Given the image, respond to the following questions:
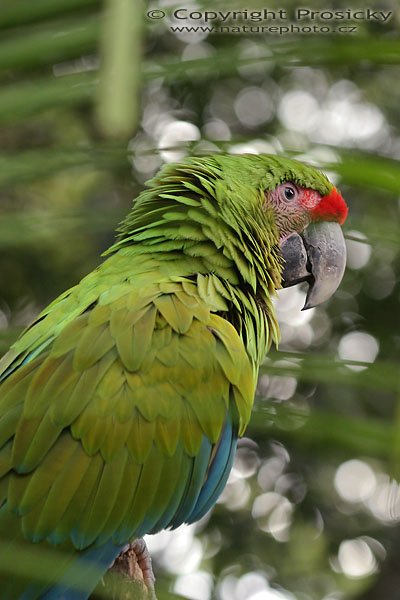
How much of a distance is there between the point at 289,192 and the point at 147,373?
0.81 meters

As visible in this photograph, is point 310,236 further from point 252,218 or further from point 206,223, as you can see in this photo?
point 206,223

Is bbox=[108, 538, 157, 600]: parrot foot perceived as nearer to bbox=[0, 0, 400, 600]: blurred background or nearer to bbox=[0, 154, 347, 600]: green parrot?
bbox=[0, 154, 347, 600]: green parrot

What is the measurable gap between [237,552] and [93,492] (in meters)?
2.07

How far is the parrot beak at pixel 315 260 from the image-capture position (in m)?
2.27

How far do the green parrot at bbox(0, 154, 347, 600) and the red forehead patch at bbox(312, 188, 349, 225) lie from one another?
0.13m

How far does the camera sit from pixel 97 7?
0.45 metres

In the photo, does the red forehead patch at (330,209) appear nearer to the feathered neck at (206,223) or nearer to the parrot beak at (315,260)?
the parrot beak at (315,260)

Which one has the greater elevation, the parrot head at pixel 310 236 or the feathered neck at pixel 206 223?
the feathered neck at pixel 206 223

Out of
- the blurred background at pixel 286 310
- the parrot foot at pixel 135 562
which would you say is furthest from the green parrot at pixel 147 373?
the blurred background at pixel 286 310

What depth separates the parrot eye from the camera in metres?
2.27

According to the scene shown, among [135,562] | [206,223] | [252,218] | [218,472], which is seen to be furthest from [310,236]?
[135,562]

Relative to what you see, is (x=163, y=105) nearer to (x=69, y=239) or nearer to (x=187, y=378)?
(x=69, y=239)

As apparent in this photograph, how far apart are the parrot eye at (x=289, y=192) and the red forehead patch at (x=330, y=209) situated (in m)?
0.09

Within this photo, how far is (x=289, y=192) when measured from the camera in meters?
2.29
